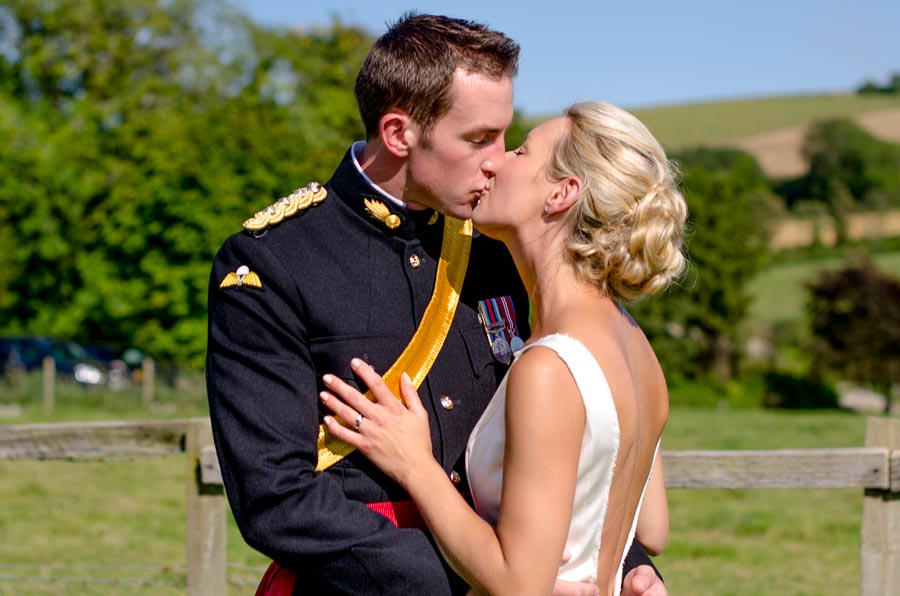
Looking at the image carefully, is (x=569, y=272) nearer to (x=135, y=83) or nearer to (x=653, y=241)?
(x=653, y=241)

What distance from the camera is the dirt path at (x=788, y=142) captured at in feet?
211

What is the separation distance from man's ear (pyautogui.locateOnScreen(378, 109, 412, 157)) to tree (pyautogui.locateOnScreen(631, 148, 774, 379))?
128 feet

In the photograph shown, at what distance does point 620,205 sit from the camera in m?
2.54

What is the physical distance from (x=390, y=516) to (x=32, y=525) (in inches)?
358

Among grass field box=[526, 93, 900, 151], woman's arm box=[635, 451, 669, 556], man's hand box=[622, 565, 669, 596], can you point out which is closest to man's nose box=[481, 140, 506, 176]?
woman's arm box=[635, 451, 669, 556]

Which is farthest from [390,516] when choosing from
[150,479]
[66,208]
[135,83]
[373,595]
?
[135,83]

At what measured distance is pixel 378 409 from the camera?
8.27 ft

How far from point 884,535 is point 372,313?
352cm

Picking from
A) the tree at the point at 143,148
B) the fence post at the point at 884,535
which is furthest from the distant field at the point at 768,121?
the fence post at the point at 884,535

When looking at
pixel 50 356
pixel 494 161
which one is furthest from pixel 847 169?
pixel 494 161

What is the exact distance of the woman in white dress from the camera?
233 cm

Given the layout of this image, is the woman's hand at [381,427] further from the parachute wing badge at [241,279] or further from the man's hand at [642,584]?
the man's hand at [642,584]

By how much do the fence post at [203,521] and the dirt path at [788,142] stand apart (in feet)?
202

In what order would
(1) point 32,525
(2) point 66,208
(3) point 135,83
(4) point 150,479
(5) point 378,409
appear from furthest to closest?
(3) point 135,83, (2) point 66,208, (4) point 150,479, (1) point 32,525, (5) point 378,409
